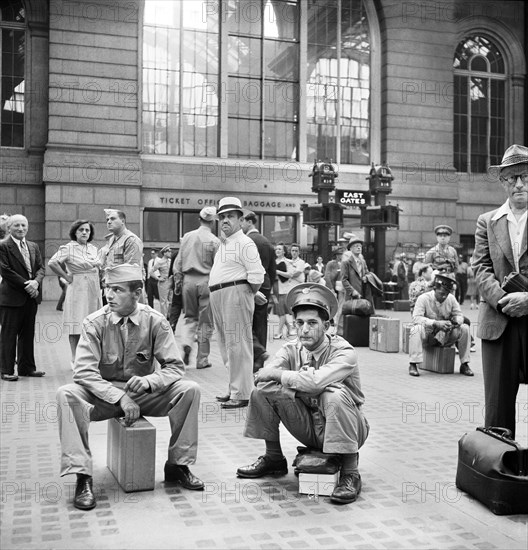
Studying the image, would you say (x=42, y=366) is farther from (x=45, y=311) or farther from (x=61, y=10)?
(x=61, y=10)

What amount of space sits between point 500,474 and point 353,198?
21.0m

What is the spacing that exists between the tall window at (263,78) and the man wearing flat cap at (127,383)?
76.5 feet

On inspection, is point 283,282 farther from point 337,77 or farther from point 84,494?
point 337,77

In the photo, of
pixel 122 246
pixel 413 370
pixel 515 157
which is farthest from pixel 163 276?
pixel 515 157

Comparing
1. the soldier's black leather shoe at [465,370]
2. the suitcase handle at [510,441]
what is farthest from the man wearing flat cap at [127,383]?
the soldier's black leather shoe at [465,370]

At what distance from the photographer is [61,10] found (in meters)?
24.4

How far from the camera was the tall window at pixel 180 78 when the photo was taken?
87.5 feet

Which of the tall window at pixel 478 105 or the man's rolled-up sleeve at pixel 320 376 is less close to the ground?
the tall window at pixel 478 105

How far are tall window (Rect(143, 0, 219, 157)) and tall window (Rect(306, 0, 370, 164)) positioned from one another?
413 cm

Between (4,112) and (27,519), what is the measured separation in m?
23.9

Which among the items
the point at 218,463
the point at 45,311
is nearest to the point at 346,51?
the point at 45,311

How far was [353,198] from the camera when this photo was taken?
2486cm

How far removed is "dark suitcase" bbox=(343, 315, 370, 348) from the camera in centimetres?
1347

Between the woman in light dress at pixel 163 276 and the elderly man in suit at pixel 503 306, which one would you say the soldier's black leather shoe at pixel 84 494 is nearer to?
the elderly man in suit at pixel 503 306
